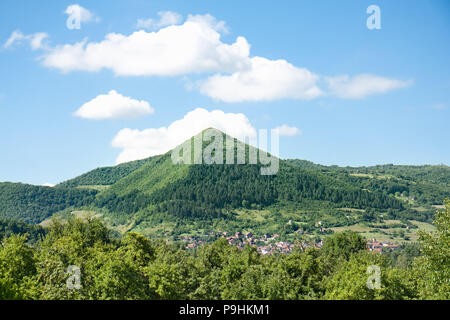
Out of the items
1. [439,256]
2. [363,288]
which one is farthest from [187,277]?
[439,256]

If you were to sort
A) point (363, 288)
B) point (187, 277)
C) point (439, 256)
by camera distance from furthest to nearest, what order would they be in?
point (187, 277)
point (363, 288)
point (439, 256)

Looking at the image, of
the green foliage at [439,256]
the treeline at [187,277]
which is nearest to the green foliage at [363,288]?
the treeline at [187,277]

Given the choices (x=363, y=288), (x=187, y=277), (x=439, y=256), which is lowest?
(x=187, y=277)

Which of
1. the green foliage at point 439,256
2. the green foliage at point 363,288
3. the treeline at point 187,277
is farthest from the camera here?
the green foliage at point 363,288

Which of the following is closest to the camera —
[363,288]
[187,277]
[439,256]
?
[439,256]

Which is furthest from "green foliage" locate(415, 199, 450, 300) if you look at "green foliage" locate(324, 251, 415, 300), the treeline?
"green foliage" locate(324, 251, 415, 300)

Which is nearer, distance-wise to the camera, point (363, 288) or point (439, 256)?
point (439, 256)

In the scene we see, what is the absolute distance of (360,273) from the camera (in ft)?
147

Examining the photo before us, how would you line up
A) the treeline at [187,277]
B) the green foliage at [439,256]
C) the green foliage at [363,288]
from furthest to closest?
the green foliage at [363,288] → the treeline at [187,277] → the green foliage at [439,256]

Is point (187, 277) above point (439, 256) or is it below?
below

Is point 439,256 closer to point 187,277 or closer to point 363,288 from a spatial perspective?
point 363,288

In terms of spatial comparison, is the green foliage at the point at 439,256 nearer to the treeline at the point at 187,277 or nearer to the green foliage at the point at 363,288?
the treeline at the point at 187,277
